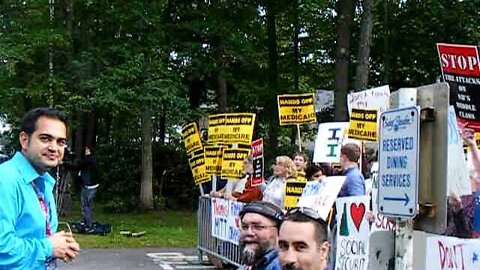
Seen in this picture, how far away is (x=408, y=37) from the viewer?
26.3 m

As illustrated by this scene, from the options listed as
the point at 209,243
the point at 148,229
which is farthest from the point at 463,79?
the point at 148,229

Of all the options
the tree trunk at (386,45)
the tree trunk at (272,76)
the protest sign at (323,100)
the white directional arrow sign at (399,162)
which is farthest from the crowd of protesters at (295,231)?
the protest sign at (323,100)

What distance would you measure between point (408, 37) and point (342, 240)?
18296mm

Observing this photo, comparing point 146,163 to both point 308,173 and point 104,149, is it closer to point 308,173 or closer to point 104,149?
point 104,149

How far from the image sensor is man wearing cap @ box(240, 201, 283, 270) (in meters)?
4.44

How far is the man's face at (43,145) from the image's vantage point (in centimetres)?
383

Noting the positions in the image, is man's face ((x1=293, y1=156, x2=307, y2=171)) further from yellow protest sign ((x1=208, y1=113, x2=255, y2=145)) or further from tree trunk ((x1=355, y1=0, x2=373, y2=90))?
tree trunk ((x1=355, y1=0, x2=373, y2=90))

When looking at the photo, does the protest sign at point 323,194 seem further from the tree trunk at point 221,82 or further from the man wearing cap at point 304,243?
the tree trunk at point 221,82

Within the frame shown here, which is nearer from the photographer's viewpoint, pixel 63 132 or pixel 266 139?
pixel 63 132

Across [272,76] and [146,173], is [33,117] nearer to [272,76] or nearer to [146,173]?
[146,173]

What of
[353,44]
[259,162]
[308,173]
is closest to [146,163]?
[353,44]

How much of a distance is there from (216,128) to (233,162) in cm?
105

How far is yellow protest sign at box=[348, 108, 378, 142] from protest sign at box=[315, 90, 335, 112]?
51.3 feet

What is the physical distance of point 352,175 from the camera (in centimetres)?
926
